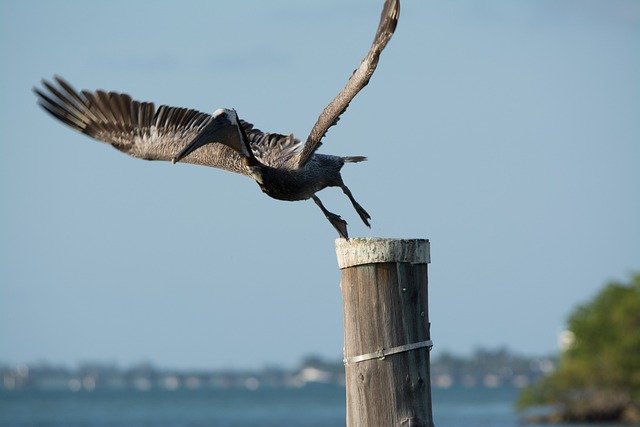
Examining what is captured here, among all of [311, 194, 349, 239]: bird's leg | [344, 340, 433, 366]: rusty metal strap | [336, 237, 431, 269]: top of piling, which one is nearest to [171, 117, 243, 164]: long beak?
[311, 194, 349, 239]: bird's leg

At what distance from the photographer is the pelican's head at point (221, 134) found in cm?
829

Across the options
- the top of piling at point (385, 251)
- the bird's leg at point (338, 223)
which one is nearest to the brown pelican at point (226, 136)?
the bird's leg at point (338, 223)

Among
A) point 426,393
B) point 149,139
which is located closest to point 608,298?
point 149,139

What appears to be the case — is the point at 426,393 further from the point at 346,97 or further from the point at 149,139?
the point at 149,139

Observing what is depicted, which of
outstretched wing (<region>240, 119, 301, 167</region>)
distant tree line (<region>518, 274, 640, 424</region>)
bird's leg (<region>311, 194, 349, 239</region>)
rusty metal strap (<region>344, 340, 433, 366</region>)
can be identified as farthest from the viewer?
distant tree line (<region>518, 274, 640, 424</region>)

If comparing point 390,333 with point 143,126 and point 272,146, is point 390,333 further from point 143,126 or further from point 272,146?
point 143,126

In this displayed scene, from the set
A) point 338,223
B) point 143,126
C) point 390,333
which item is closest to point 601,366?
Answer: point 143,126

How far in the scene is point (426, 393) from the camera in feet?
18.7

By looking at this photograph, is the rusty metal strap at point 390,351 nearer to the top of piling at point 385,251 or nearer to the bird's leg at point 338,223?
the top of piling at point 385,251

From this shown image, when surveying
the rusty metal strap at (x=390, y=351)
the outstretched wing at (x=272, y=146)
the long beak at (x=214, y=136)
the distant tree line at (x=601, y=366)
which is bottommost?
the rusty metal strap at (x=390, y=351)

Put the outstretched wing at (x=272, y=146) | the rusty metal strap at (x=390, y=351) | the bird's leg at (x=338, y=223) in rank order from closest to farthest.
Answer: the rusty metal strap at (x=390, y=351)
the bird's leg at (x=338, y=223)
the outstretched wing at (x=272, y=146)

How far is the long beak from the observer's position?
8.27 metres

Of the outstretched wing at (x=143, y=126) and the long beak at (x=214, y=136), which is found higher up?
the outstretched wing at (x=143, y=126)

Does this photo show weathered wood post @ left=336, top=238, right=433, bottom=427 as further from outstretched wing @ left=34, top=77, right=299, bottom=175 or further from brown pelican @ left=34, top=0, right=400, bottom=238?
outstretched wing @ left=34, top=77, right=299, bottom=175
